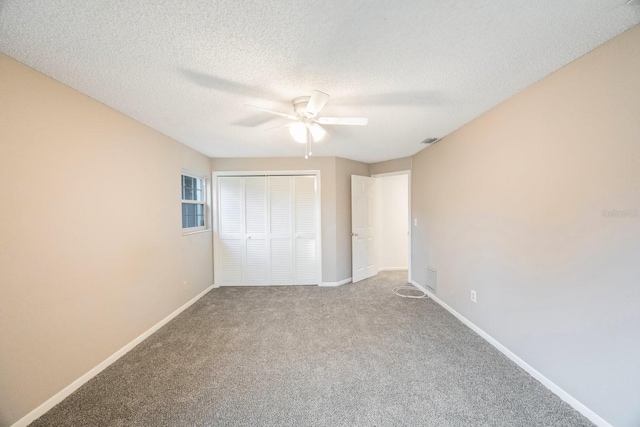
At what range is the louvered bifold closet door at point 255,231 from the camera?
164 inches

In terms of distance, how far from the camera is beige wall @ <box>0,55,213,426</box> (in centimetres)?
143

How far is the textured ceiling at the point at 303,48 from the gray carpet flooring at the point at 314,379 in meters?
2.30

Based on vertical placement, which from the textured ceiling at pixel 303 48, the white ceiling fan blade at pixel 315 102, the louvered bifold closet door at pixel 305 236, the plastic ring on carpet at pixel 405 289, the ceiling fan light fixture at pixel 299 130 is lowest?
the plastic ring on carpet at pixel 405 289

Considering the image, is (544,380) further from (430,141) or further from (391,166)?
(391,166)

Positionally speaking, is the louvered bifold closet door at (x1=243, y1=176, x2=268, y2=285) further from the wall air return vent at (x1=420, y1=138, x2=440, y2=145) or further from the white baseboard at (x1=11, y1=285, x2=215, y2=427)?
the wall air return vent at (x1=420, y1=138, x2=440, y2=145)

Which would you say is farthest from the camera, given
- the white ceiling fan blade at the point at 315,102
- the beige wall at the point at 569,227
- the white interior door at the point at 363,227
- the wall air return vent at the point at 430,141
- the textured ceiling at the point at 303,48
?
the white interior door at the point at 363,227

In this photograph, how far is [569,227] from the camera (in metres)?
Result: 1.58

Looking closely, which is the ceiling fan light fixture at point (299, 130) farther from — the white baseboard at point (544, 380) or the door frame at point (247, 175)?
the white baseboard at point (544, 380)

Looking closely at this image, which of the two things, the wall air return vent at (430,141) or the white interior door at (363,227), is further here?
the white interior door at (363,227)

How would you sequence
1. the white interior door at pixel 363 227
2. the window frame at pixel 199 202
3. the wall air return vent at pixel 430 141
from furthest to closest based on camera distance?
the white interior door at pixel 363 227 < the window frame at pixel 199 202 < the wall air return vent at pixel 430 141

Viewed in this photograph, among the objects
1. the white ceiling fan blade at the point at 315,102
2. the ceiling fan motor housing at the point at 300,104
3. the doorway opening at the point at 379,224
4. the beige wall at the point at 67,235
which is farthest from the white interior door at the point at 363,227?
the beige wall at the point at 67,235

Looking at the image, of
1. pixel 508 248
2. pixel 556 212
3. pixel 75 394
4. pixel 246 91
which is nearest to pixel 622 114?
pixel 556 212

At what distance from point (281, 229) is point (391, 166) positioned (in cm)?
240

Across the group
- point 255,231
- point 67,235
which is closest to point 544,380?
point 67,235
